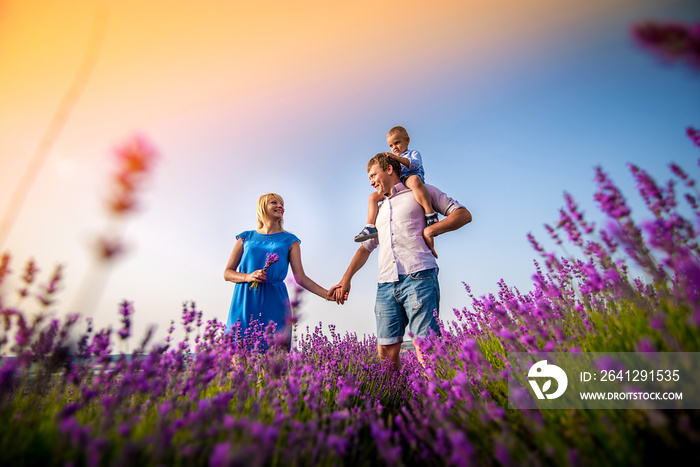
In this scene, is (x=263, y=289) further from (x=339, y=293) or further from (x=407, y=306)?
(x=407, y=306)

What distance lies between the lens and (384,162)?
3.38 metres

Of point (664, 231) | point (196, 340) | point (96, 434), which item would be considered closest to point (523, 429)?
point (664, 231)

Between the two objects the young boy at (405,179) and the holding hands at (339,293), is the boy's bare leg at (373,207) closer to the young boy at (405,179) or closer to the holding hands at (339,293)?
the young boy at (405,179)

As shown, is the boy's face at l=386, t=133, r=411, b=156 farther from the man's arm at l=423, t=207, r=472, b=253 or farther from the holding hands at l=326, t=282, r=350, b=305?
the holding hands at l=326, t=282, r=350, b=305

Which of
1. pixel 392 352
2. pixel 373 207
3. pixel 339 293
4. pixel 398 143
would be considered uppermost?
pixel 398 143

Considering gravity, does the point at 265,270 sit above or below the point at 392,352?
above

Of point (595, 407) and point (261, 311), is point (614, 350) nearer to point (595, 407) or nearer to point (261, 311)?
point (595, 407)

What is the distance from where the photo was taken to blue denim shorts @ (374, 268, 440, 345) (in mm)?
2668

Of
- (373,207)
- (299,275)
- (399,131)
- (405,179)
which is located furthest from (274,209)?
(399,131)

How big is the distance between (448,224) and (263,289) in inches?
75.9

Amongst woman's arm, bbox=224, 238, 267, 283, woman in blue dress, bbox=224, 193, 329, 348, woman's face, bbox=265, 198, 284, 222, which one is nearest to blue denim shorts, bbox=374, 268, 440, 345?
woman in blue dress, bbox=224, 193, 329, 348

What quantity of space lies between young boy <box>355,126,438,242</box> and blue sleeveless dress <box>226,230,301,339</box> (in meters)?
0.86

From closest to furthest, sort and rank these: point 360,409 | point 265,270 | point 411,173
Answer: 1. point 360,409
2. point 265,270
3. point 411,173

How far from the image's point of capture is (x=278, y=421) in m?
1.25
